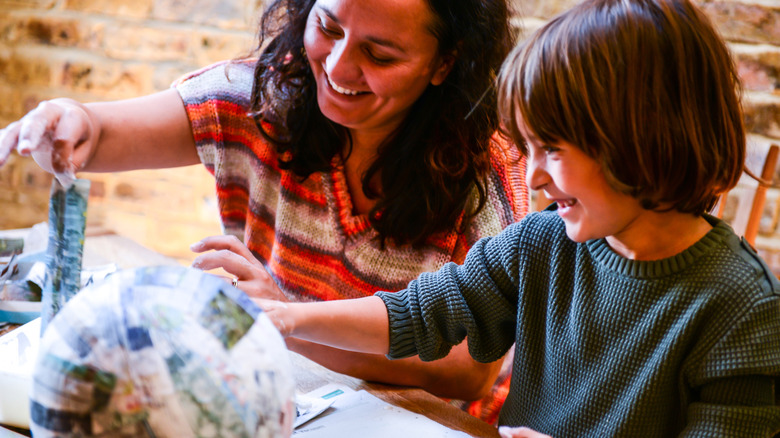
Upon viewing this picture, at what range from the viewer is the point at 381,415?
91 centimetres

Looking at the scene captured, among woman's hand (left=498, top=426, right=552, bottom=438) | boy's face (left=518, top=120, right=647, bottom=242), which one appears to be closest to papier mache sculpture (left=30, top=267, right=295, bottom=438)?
woman's hand (left=498, top=426, right=552, bottom=438)

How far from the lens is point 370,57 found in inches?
45.3

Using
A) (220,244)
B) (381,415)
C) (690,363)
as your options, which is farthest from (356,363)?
(690,363)

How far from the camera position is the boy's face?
31.2 inches

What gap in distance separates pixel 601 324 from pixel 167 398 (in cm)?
57

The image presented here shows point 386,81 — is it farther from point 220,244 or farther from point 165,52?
point 165,52

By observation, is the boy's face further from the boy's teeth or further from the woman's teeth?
the boy's teeth

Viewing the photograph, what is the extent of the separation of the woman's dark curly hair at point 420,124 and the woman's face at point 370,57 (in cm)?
4

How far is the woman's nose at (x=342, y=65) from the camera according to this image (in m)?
1.13

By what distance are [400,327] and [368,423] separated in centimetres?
15

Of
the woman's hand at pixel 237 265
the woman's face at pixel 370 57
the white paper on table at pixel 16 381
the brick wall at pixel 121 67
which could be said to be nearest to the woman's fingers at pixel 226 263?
the woman's hand at pixel 237 265

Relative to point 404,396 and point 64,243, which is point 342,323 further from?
point 64,243

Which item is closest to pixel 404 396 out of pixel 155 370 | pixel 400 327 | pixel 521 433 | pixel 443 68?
pixel 400 327

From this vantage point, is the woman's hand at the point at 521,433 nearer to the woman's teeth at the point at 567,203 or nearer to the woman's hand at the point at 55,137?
the woman's teeth at the point at 567,203
